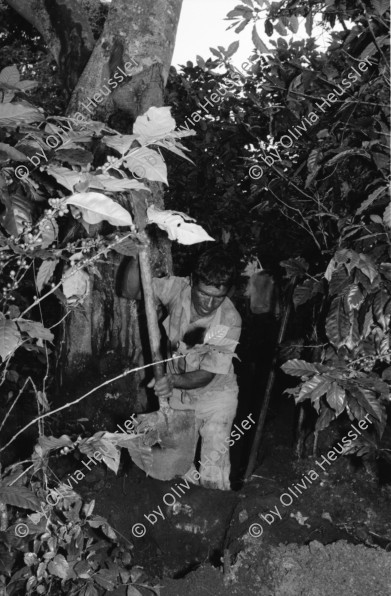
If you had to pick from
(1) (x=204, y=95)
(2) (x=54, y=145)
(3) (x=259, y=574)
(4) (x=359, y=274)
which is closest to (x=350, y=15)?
(4) (x=359, y=274)

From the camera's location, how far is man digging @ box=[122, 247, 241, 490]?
344 cm

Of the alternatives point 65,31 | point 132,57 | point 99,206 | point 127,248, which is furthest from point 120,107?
point 99,206

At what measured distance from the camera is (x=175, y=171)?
668 cm

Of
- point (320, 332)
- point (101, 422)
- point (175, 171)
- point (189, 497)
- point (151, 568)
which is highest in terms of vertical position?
point (175, 171)

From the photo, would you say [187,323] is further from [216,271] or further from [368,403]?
[368,403]

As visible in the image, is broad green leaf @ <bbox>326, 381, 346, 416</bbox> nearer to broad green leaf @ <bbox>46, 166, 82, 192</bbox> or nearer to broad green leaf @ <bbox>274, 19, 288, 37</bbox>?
broad green leaf @ <bbox>46, 166, 82, 192</bbox>

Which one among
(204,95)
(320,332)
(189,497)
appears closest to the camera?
(320,332)

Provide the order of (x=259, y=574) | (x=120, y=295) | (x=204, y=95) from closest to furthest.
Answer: (x=259, y=574), (x=120, y=295), (x=204, y=95)

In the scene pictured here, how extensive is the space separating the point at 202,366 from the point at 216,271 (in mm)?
702

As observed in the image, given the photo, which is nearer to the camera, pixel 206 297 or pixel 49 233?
pixel 49 233

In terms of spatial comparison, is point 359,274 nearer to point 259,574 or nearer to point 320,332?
point 320,332

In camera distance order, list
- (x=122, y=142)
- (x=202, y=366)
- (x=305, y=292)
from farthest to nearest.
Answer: (x=202, y=366)
(x=305, y=292)
(x=122, y=142)

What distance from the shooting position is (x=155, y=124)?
130 cm

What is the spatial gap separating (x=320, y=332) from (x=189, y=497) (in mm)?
1554
